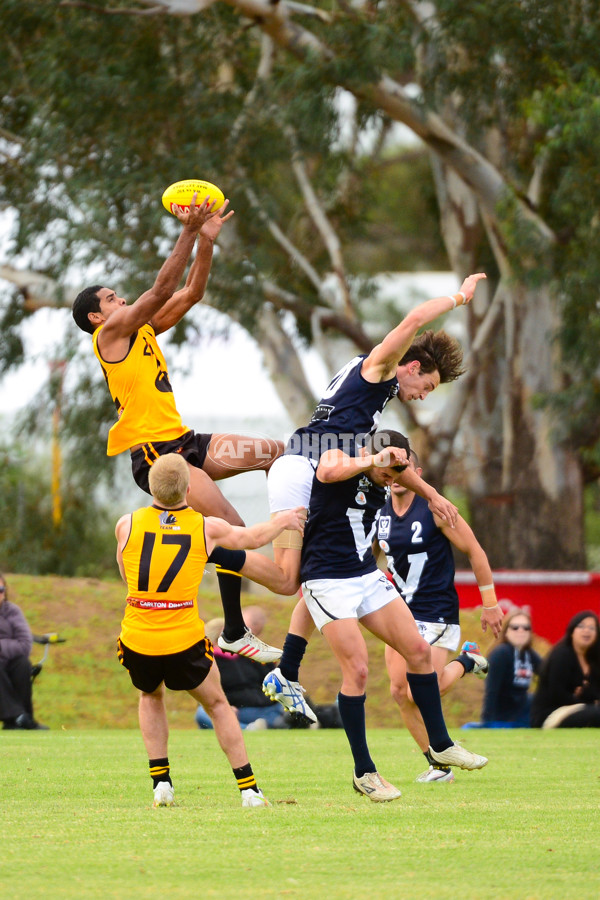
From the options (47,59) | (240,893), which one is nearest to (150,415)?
(240,893)

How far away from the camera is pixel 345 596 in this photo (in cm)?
684

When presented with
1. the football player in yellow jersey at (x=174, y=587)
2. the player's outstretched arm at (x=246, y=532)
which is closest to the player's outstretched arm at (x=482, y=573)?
the player's outstretched arm at (x=246, y=532)

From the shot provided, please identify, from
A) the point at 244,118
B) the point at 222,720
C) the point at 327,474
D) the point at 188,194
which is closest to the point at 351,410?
the point at 327,474

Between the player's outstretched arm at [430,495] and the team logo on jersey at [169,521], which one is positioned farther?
the player's outstretched arm at [430,495]

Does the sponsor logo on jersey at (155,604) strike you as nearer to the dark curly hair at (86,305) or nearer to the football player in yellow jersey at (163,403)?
the football player in yellow jersey at (163,403)

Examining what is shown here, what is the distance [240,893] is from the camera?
4.16 meters

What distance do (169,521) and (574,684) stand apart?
329 inches

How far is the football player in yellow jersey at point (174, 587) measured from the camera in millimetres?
6363

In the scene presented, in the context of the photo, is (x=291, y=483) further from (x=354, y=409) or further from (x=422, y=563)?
(x=422, y=563)

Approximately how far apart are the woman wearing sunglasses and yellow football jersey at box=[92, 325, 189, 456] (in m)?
7.26

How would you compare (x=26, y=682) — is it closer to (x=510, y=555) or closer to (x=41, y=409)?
(x=41, y=409)

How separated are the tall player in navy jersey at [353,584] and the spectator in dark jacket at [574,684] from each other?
21.7 feet

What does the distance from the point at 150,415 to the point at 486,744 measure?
558cm

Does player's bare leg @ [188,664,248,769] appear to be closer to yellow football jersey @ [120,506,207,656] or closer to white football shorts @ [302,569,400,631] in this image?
yellow football jersey @ [120,506,207,656]
